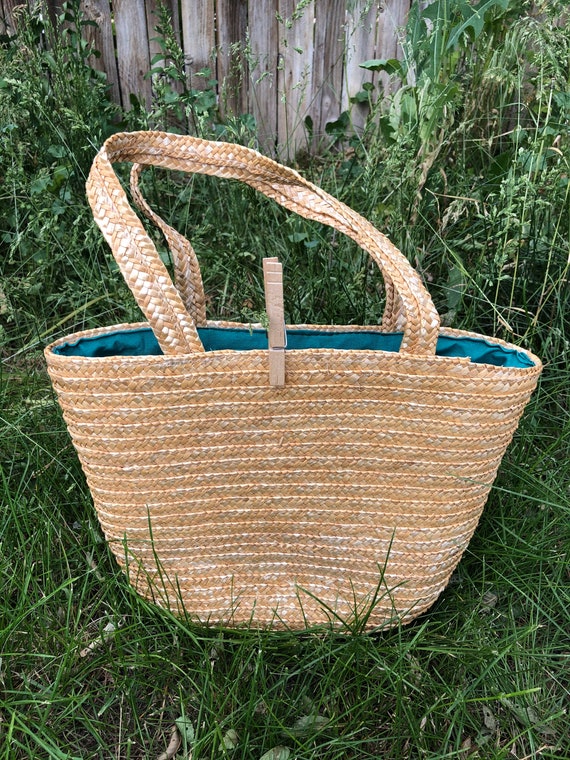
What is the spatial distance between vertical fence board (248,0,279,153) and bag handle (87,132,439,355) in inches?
46.3

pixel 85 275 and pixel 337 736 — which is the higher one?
pixel 85 275

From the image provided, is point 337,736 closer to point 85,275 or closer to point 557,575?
point 557,575

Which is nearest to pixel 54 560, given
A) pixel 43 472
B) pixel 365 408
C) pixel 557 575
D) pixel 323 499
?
pixel 43 472

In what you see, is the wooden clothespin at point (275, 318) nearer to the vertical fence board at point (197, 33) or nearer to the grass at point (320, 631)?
the grass at point (320, 631)

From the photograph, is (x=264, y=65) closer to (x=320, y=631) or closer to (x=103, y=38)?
(x=103, y=38)

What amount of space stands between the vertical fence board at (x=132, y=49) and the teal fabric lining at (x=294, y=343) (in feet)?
4.64

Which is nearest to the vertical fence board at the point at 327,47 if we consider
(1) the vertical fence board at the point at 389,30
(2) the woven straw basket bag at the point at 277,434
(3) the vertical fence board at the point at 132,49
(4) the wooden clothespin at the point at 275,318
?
(1) the vertical fence board at the point at 389,30

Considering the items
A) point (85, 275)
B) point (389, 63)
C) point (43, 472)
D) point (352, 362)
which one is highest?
point (389, 63)

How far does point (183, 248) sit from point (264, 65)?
1437mm

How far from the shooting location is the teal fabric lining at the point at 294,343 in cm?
99

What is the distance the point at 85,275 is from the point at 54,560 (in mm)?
741

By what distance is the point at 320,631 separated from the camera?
3.18ft

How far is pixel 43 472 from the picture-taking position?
45.4 inches

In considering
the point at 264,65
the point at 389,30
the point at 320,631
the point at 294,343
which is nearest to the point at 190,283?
the point at 294,343
